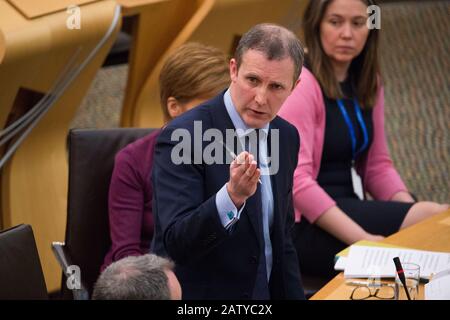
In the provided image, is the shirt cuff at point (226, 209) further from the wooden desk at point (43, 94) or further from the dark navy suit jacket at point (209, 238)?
the wooden desk at point (43, 94)

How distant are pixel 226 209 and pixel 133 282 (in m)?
0.47

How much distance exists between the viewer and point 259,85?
7.07 feet

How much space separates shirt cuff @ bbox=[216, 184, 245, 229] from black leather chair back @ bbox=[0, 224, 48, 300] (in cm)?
42

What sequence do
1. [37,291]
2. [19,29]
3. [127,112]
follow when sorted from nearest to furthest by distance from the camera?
[37,291] → [19,29] → [127,112]

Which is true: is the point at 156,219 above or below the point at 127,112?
below

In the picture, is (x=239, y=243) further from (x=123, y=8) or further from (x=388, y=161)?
(x=123, y=8)

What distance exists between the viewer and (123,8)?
3.57 metres

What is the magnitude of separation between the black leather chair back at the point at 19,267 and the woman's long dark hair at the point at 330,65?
143 cm

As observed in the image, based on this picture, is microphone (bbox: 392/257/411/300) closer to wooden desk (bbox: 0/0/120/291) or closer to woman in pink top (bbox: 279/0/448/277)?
woman in pink top (bbox: 279/0/448/277)

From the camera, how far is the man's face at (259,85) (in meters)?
2.13

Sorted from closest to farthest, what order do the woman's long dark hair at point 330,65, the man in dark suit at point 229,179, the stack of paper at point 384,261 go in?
the man in dark suit at point 229,179
the stack of paper at point 384,261
the woman's long dark hair at point 330,65

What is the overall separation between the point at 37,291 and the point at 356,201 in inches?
57.5

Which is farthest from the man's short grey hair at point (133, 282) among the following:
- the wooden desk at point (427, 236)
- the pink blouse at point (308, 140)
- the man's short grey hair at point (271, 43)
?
the pink blouse at point (308, 140)
